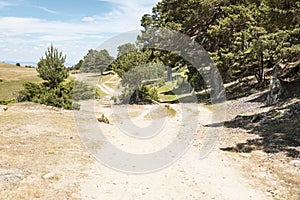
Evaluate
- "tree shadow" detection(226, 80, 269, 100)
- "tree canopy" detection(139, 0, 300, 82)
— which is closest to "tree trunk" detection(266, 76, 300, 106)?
"tree canopy" detection(139, 0, 300, 82)

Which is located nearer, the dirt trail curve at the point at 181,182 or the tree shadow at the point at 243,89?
the dirt trail curve at the point at 181,182

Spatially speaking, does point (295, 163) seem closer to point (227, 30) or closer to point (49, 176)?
point (49, 176)

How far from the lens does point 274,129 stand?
17344 mm

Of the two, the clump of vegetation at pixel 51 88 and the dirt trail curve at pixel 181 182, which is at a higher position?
the clump of vegetation at pixel 51 88

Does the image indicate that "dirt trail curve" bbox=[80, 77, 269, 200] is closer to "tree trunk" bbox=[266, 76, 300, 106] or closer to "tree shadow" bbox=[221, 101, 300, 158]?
"tree shadow" bbox=[221, 101, 300, 158]

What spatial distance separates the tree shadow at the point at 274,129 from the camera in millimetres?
14594

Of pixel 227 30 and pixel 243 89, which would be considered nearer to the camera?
pixel 227 30

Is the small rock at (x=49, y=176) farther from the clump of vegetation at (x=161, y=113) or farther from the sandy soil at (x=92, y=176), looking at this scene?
the clump of vegetation at (x=161, y=113)

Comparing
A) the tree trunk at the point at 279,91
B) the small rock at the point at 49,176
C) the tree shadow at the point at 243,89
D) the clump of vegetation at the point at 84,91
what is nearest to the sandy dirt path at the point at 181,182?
the small rock at the point at 49,176

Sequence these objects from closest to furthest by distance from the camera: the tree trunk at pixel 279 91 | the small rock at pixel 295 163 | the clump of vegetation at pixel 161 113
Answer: the small rock at pixel 295 163, the tree trunk at pixel 279 91, the clump of vegetation at pixel 161 113

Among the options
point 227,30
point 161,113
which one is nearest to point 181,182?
point 161,113

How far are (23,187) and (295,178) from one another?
10198mm

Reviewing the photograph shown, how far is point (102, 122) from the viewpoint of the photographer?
949 inches

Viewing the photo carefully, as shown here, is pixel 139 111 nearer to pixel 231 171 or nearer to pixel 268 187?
pixel 231 171
